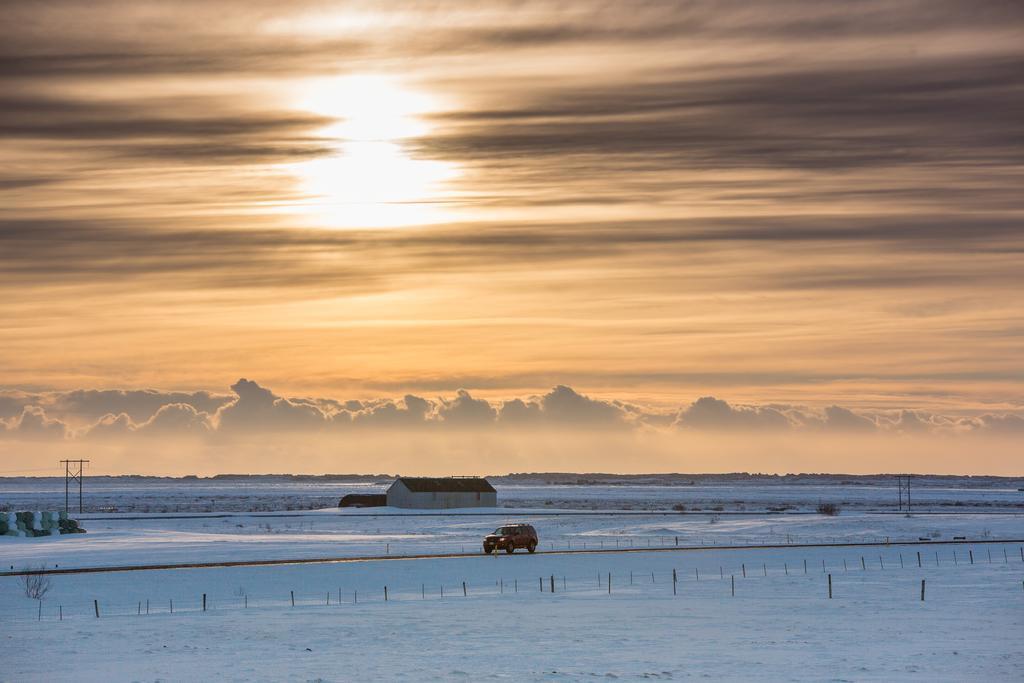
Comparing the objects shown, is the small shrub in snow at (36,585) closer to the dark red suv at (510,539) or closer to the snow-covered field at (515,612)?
the snow-covered field at (515,612)

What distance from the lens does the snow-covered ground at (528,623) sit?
3984cm

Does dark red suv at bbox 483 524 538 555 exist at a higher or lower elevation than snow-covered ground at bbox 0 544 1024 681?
higher

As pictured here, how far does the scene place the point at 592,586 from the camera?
66812 millimetres

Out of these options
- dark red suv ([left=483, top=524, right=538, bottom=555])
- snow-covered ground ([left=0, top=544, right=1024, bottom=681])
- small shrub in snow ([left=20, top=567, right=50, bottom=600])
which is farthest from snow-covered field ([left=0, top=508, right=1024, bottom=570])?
snow-covered ground ([left=0, top=544, right=1024, bottom=681])

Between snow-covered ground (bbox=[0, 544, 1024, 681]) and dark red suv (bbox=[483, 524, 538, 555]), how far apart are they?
3.28 metres

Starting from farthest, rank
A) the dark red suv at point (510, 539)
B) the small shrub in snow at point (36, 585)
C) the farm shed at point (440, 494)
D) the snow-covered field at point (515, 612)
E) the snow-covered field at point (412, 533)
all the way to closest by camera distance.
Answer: the farm shed at point (440, 494) → the snow-covered field at point (412, 533) → the dark red suv at point (510, 539) → the small shrub in snow at point (36, 585) → the snow-covered field at point (515, 612)

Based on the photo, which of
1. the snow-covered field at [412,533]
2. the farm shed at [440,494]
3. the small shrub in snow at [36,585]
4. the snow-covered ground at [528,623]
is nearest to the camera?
the snow-covered ground at [528,623]

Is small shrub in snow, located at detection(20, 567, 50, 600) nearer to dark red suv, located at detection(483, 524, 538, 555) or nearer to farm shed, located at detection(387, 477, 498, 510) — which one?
dark red suv, located at detection(483, 524, 538, 555)

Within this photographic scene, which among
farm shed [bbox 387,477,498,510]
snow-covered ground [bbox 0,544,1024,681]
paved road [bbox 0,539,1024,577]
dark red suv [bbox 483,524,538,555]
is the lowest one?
snow-covered ground [bbox 0,544,1024,681]

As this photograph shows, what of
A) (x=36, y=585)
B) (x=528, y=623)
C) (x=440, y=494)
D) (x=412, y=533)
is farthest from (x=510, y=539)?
(x=440, y=494)

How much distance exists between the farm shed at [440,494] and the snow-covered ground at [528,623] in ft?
276

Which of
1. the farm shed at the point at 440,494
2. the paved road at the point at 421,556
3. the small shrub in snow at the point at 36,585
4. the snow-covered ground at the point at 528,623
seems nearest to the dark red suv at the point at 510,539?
the paved road at the point at 421,556

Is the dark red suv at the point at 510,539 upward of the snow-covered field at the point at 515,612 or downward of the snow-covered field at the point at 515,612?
upward

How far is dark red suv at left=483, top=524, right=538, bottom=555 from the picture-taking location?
83625 millimetres
